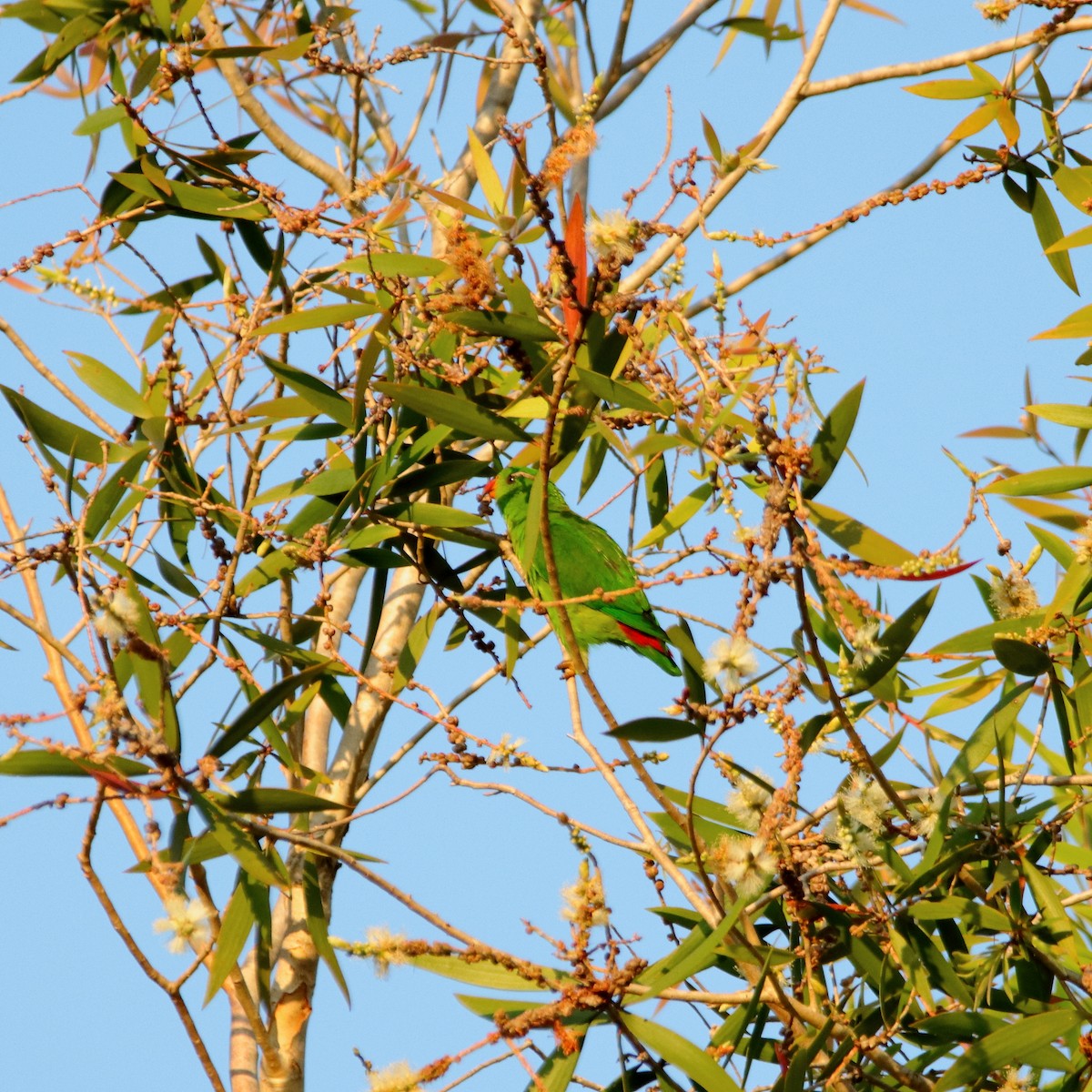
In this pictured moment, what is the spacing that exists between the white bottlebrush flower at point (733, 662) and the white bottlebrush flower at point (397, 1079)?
0.72m

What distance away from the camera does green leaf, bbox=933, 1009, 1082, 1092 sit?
6.02ft

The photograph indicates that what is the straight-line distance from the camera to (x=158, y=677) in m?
2.09

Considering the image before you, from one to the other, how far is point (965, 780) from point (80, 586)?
1.46 meters

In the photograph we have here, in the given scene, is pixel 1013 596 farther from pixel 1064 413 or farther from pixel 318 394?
pixel 318 394

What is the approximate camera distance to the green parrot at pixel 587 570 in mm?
3328

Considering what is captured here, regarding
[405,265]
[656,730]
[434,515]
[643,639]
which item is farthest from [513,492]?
[656,730]

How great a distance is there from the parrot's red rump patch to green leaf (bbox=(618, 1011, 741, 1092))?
1738 millimetres

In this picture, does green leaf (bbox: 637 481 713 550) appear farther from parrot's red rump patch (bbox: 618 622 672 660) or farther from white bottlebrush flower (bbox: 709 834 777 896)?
white bottlebrush flower (bbox: 709 834 777 896)

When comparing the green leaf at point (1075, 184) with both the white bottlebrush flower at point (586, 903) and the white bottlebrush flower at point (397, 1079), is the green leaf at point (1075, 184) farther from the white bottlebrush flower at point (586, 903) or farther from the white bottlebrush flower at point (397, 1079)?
the white bottlebrush flower at point (397, 1079)

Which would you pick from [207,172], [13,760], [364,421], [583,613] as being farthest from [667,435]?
[583,613]

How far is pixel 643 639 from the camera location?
3686 mm

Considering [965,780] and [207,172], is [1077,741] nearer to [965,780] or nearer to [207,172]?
[965,780]

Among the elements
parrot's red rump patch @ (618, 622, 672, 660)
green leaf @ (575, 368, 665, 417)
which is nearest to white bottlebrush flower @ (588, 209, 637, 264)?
green leaf @ (575, 368, 665, 417)

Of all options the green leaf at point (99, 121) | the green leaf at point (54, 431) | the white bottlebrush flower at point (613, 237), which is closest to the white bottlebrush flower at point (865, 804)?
the white bottlebrush flower at point (613, 237)
